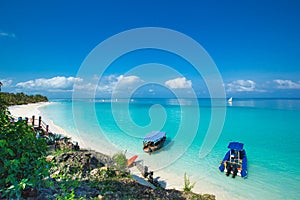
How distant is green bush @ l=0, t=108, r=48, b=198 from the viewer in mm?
3141

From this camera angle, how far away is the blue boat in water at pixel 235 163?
12070mm

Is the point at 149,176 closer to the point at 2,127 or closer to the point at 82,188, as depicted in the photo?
the point at 82,188

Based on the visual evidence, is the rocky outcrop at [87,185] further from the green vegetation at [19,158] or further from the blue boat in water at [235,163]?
the blue boat in water at [235,163]

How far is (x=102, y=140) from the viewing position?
2216 cm

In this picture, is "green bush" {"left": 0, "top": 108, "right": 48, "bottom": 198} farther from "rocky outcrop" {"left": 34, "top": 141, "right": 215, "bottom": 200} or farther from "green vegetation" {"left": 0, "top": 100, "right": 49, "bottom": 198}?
"rocky outcrop" {"left": 34, "top": 141, "right": 215, "bottom": 200}

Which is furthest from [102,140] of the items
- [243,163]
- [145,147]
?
[243,163]

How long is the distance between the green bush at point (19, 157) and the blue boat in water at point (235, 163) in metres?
11.8

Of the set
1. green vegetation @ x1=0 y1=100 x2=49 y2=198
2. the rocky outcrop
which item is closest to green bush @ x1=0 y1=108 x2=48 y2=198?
green vegetation @ x1=0 y1=100 x2=49 y2=198

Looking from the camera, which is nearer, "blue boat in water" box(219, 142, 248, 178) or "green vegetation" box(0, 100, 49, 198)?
"green vegetation" box(0, 100, 49, 198)

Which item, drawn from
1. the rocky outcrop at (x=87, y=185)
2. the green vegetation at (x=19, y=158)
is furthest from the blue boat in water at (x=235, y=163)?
the green vegetation at (x=19, y=158)

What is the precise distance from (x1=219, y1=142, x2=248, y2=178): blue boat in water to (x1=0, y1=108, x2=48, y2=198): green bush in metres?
11.8

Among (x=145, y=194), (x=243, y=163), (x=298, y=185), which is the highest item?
(x=145, y=194)

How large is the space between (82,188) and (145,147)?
1268 centimetres

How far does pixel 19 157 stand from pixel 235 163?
12765mm
